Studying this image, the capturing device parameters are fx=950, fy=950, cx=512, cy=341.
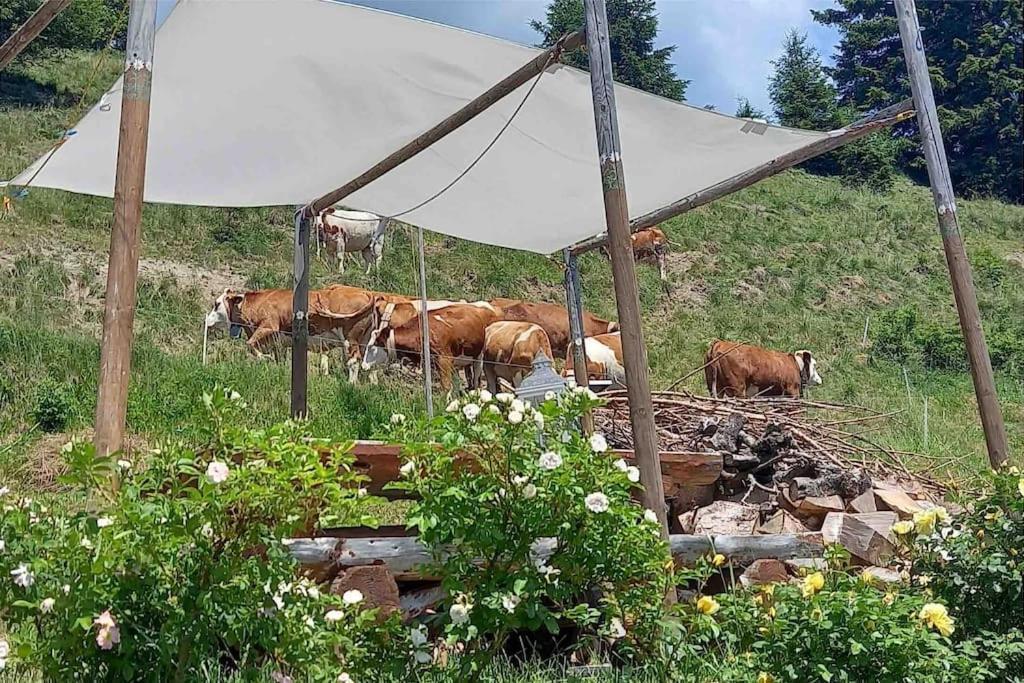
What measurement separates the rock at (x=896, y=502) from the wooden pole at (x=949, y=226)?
24.2 inches

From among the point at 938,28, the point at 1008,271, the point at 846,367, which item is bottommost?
the point at 846,367

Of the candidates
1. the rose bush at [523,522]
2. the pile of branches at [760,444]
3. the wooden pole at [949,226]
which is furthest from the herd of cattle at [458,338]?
the rose bush at [523,522]

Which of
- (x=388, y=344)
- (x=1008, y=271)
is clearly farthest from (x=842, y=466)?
(x=1008, y=271)

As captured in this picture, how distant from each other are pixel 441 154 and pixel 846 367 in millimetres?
11794

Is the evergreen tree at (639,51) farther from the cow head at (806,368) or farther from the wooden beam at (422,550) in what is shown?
the wooden beam at (422,550)

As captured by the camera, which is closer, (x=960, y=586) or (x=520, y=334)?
(x=960, y=586)

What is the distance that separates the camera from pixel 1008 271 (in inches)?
877

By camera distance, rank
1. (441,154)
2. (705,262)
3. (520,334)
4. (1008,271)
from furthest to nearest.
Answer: (1008,271)
(705,262)
(520,334)
(441,154)

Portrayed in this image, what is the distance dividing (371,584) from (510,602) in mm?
1221

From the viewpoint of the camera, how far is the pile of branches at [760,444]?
227 inches

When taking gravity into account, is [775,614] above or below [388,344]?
below

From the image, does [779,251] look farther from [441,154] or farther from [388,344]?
[441,154]

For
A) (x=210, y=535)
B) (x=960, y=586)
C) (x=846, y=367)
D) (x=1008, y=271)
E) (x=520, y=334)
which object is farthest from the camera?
(x=1008, y=271)

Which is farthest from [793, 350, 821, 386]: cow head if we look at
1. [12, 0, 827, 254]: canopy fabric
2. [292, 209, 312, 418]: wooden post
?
[292, 209, 312, 418]: wooden post
